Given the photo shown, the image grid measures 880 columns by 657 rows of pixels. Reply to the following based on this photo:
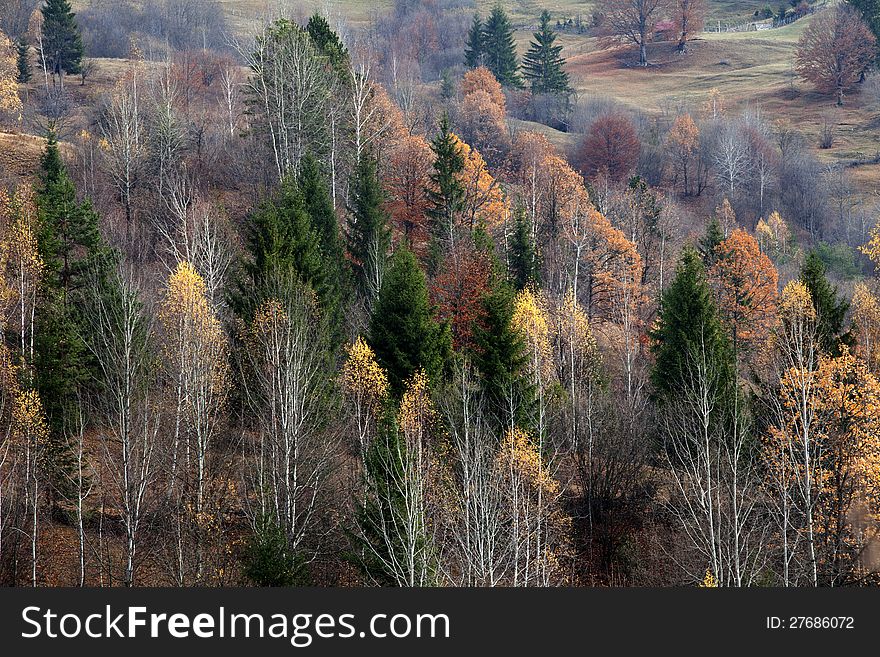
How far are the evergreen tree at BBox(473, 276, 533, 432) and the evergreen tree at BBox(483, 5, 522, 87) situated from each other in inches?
3498

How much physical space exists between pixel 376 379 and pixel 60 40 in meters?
77.2

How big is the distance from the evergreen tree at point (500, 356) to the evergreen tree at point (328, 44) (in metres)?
31.9

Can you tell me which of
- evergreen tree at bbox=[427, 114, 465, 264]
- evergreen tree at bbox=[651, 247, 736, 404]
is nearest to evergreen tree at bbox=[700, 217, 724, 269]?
evergreen tree at bbox=[427, 114, 465, 264]

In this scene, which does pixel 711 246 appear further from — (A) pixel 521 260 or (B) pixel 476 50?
(B) pixel 476 50

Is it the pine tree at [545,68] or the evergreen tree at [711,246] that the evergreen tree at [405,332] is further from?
the pine tree at [545,68]

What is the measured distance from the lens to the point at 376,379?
125 ft

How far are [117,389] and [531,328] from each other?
60.8 ft

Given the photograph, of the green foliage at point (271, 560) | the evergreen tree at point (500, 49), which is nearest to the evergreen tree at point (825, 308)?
the green foliage at point (271, 560)

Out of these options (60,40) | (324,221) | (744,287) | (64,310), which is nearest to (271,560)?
(64,310)

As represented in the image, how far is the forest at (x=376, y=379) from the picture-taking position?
105 ft

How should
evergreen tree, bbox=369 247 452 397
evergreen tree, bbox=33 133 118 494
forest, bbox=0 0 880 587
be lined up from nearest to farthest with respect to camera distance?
forest, bbox=0 0 880 587 → evergreen tree, bbox=33 133 118 494 → evergreen tree, bbox=369 247 452 397

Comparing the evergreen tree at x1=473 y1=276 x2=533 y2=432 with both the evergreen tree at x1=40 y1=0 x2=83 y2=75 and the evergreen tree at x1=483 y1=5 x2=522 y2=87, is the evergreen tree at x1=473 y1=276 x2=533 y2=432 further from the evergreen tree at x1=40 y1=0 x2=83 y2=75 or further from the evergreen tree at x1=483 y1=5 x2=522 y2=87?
the evergreen tree at x1=483 y1=5 x2=522 y2=87

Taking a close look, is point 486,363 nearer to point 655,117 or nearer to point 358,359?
point 358,359

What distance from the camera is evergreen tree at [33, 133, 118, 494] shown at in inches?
1453
